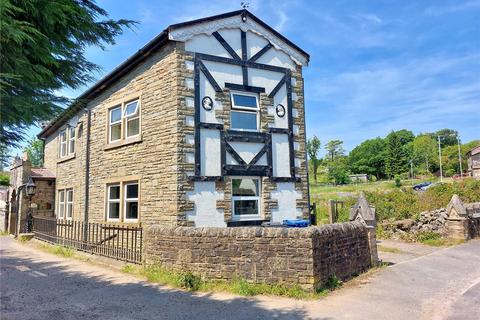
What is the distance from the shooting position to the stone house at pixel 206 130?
11.2 m

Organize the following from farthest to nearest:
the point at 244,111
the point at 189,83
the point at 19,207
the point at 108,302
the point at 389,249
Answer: the point at 19,207, the point at 389,249, the point at 244,111, the point at 189,83, the point at 108,302

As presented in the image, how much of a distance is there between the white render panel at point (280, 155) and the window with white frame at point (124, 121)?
4.73 meters

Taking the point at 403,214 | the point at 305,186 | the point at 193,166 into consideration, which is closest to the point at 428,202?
the point at 403,214

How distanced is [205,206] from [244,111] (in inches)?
135

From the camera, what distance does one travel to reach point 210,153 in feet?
37.6

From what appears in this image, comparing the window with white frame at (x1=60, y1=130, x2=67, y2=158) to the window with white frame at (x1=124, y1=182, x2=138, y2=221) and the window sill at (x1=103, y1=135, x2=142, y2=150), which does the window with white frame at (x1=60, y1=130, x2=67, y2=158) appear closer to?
the window sill at (x1=103, y1=135, x2=142, y2=150)

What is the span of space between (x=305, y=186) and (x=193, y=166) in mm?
4336

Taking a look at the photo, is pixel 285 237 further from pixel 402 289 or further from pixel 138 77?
pixel 138 77

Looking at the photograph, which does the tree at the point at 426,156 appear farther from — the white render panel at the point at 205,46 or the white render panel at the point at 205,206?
the white render panel at the point at 205,206

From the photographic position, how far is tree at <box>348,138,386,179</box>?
102m

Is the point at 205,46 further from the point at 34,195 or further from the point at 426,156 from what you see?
the point at 426,156

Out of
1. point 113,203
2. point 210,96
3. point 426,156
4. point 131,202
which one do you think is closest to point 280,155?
point 210,96

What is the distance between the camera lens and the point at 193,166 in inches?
437

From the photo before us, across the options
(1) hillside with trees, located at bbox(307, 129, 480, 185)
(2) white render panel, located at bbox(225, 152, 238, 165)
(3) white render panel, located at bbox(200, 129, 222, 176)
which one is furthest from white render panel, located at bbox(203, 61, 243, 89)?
(1) hillside with trees, located at bbox(307, 129, 480, 185)
